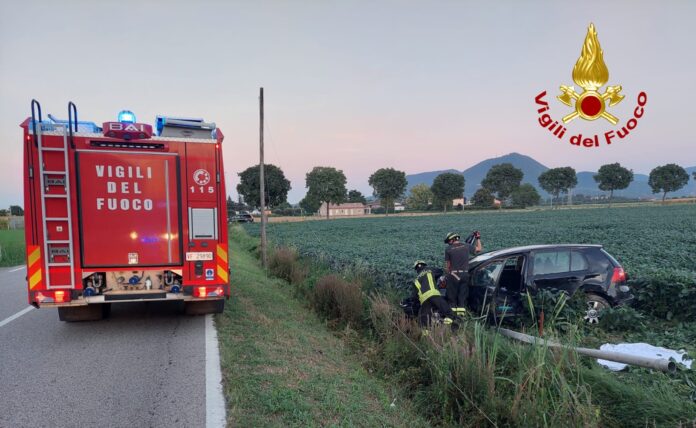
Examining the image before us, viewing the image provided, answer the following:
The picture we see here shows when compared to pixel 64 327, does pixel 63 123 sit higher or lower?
higher

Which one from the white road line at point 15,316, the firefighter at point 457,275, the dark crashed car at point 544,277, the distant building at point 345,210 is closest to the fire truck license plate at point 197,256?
the white road line at point 15,316

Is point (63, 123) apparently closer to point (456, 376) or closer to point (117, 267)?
point (117, 267)

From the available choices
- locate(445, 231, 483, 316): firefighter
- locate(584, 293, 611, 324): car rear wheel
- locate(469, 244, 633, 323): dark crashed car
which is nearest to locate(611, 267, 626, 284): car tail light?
locate(469, 244, 633, 323): dark crashed car

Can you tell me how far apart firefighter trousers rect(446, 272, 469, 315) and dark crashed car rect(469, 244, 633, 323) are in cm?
29

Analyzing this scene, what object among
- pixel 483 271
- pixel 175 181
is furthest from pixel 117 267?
pixel 483 271

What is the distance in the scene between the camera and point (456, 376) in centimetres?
383

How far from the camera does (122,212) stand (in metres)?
5.70

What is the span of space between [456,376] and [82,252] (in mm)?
5337

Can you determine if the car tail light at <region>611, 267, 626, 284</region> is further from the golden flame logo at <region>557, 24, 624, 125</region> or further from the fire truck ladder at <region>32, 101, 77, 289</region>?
the fire truck ladder at <region>32, 101, 77, 289</region>

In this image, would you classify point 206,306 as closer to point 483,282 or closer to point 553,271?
point 483,282

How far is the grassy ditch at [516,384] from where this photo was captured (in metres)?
3.08

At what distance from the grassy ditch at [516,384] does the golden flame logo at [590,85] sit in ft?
13.1

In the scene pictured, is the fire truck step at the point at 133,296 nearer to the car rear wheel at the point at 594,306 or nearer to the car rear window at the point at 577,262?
the car rear wheel at the point at 594,306

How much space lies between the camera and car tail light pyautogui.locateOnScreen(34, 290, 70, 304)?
212 inches
